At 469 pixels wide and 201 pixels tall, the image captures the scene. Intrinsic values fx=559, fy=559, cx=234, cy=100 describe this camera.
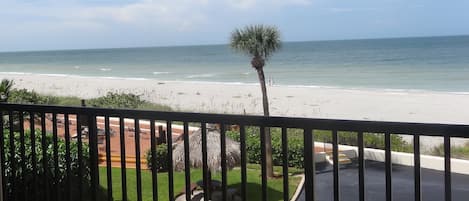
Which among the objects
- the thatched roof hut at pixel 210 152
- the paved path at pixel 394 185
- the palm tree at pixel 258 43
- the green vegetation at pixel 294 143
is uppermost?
the palm tree at pixel 258 43

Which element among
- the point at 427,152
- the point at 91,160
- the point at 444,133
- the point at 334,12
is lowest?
the point at 427,152

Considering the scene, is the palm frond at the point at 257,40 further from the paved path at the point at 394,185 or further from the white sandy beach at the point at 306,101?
the white sandy beach at the point at 306,101

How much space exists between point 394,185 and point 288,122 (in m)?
5.83

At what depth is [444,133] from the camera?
183 cm

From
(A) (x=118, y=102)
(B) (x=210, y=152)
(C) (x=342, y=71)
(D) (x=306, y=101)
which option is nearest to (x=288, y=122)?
(B) (x=210, y=152)

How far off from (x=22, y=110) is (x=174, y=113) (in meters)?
0.93

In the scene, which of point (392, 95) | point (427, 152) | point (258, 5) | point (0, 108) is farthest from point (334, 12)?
point (0, 108)

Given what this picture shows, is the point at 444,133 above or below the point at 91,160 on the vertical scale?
above

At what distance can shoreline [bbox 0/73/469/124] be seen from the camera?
1955 centimetres

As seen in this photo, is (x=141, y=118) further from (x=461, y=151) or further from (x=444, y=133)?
(x=461, y=151)

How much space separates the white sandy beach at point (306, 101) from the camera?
19547 millimetres

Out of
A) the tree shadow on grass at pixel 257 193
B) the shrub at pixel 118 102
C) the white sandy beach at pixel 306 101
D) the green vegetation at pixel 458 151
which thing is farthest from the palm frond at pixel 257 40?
the shrub at pixel 118 102

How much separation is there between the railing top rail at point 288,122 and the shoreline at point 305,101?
1633 cm

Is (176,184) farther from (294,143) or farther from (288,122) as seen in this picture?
(288,122)
